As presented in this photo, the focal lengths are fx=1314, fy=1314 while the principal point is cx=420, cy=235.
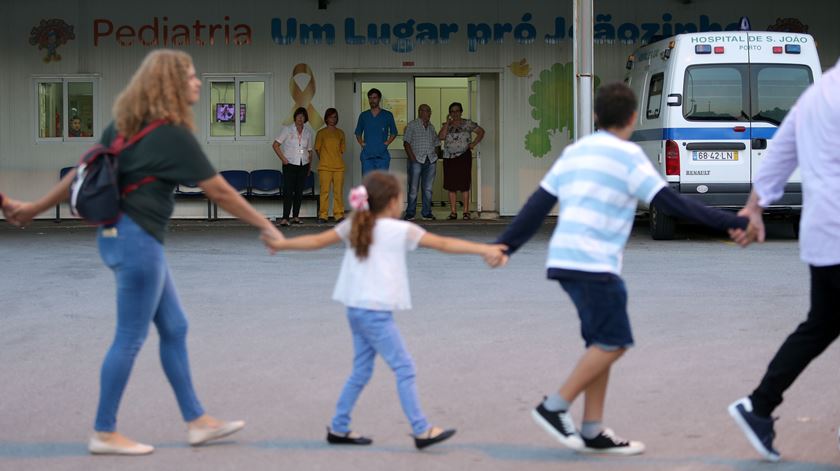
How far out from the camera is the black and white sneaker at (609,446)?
223 inches

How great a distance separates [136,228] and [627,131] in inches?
83.9

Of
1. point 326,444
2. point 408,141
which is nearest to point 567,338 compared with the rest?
point 326,444

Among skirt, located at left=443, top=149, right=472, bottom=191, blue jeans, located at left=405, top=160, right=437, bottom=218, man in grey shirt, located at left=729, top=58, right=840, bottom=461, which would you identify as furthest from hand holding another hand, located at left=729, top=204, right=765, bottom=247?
skirt, located at left=443, top=149, right=472, bottom=191

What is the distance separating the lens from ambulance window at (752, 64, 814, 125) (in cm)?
1659

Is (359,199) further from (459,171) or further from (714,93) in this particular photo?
(459,171)

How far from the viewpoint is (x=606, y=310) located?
17.7 ft

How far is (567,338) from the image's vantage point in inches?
347

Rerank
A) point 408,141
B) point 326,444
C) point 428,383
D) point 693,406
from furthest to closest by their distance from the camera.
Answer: point 408,141 < point 428,383 < point 693,406 < point 326,444

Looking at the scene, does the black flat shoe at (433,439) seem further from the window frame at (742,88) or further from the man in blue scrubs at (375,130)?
the man in blue scrubs at (375,130)

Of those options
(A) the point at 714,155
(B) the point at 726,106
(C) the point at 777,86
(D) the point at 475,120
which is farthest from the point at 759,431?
(D) the point at 475,120

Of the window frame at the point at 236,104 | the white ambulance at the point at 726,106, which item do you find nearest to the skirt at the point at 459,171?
the window frame at the point at 236,104

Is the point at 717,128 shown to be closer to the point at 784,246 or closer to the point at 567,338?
the point at 784,246

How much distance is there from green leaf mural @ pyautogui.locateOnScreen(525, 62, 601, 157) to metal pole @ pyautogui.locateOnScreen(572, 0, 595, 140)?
19.1ft

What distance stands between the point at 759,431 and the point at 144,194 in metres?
2.80
